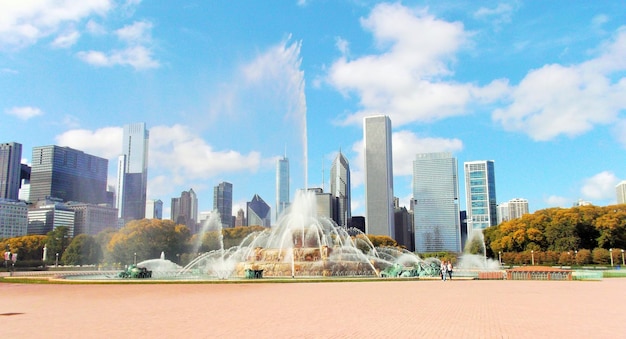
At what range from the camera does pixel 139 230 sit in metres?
88.7

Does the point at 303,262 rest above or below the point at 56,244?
below

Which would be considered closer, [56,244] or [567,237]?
[567,237]

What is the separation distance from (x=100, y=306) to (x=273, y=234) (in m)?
32.2

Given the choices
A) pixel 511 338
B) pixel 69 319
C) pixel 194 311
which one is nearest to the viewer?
pixel 511 338

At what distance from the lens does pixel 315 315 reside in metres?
16.8

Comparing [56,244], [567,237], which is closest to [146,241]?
[56,244]

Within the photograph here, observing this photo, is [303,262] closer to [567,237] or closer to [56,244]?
[567,237]

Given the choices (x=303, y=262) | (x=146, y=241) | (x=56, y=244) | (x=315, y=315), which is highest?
(x=146, y=241)

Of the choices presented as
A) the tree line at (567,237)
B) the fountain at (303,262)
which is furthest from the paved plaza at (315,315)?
the tree line at (567,237)

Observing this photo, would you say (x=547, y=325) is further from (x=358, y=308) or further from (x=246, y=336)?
(x=246, y=336)

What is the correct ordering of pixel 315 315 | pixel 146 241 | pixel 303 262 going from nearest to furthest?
pixel 315 315 → pixel 303 262 → pixel 146 241

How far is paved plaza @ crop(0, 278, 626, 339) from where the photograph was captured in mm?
13453

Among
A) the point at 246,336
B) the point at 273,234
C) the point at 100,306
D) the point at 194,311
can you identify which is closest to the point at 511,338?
the point at 246,336

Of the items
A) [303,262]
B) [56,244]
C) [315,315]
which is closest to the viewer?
[315,315]
